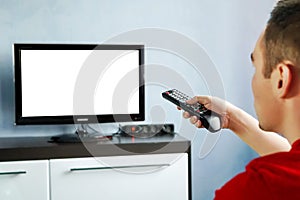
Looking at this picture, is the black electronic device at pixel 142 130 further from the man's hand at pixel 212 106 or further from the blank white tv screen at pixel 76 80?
the man's hand at pixel 212 106

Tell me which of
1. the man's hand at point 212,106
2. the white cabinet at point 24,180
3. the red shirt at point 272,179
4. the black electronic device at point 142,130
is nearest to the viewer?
the red shirt at point 272,179

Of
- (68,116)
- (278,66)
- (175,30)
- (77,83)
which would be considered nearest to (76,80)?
(77,83)

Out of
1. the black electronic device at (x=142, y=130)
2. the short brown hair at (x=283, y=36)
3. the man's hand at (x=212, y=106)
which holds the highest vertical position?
the short brown hair at (x=283, y=36)

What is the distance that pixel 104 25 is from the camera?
7.61 feet

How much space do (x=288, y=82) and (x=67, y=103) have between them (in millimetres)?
1645

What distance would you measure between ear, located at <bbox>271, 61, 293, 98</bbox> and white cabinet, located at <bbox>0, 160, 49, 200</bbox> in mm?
1486

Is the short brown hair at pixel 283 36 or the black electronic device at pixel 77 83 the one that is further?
the black electronic device at pixel 77 83

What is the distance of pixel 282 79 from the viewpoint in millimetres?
639

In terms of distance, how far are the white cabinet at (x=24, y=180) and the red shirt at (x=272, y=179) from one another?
1.45m

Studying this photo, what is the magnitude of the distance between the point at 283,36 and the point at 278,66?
0.05 metres

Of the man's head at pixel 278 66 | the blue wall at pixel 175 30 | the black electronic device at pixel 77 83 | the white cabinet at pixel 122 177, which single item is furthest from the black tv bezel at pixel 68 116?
the man's head at pixel 278 66

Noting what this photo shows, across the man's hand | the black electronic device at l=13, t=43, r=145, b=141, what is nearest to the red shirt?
the man's hand

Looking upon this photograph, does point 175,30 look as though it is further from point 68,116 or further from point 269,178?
point 269,178

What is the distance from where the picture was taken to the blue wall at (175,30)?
2.24 metres
